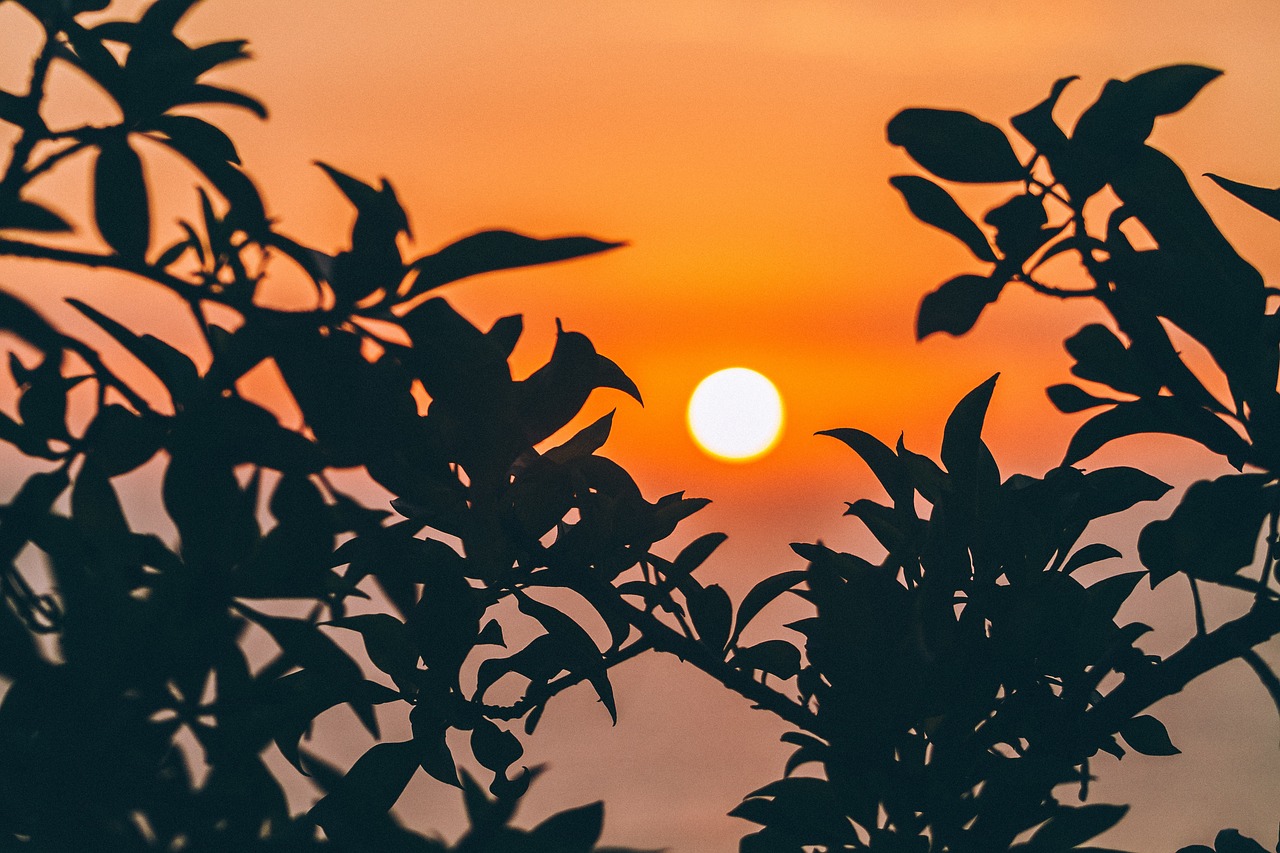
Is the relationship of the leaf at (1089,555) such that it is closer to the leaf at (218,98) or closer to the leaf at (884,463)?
the leaf at (884,463)

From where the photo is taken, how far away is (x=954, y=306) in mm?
953

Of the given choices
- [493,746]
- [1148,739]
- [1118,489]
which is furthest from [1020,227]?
[493,746]

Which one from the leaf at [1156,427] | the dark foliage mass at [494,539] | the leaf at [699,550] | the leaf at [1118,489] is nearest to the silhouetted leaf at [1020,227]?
the dark foliage mass at [494,539]

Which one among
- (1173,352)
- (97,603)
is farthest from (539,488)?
(1173,352)

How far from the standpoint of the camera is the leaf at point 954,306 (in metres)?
0.94

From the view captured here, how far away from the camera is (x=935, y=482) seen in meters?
1.28

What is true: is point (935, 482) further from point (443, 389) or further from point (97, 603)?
point (97, 603)

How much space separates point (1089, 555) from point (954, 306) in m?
0.50

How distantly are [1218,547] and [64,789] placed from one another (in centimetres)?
99

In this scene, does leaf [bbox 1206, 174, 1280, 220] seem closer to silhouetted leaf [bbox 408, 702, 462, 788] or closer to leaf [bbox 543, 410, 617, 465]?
leaf [bbox 543, 410, 617, 465]

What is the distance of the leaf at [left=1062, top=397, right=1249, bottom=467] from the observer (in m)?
1.06

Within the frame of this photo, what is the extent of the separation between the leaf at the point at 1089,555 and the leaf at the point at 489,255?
0.86 meters

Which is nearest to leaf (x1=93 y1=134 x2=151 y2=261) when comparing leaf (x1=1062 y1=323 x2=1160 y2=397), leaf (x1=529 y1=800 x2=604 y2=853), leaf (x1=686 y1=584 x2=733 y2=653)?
leaf (x1=529 y1=800 x2=604 y2=853)

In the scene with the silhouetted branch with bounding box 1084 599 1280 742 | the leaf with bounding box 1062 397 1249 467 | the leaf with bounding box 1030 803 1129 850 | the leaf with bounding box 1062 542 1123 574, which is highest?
the leaf with bounding box 1062 397 1249 467
